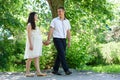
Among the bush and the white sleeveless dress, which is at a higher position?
the white sleeveless dress

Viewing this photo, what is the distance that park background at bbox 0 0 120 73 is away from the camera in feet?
41.8

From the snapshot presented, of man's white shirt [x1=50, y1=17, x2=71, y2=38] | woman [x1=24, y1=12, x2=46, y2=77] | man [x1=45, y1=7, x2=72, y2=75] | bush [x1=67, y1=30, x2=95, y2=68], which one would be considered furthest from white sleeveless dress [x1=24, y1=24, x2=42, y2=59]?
bush [x1=67, y1=30, x2=95, y2=68]

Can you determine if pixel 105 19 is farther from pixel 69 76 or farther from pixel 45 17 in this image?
pixel 69 76

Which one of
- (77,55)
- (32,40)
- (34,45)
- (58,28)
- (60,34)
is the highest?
(58,28)

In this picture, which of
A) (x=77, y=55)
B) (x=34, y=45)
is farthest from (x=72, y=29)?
(x=34, y=45)

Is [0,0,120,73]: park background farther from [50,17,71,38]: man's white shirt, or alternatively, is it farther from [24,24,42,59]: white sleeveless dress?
[24,24,42,59]: white sleeveless dress

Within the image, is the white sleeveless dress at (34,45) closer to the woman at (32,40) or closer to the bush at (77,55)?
the woman at (32,40)

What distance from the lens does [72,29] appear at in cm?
1559

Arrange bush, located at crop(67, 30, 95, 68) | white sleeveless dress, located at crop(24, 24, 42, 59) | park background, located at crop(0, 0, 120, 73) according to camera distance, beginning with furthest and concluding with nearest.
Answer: park background, located at crop(0, 0, 120, 73), bush, located at crop(67, 30, 95, 68), white sleeveless dress, located at crop(24, 24, 42, 59)

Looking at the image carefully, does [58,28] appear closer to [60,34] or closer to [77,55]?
[60,34]

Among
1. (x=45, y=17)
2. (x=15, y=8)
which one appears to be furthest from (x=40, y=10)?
(x=15, y=8)

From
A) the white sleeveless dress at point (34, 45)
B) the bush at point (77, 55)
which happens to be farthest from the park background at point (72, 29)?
the white sleeveless dress at point (34, 45)

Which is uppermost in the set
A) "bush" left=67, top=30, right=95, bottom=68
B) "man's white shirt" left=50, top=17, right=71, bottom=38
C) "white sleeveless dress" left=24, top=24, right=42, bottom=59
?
"man's white shirt" left=50, top=17, right=71, bottom=38

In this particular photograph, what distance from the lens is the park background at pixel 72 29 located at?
12742 millimetres
